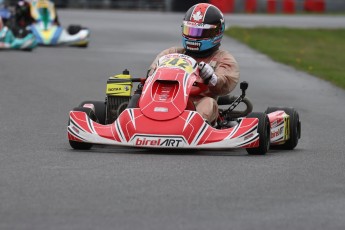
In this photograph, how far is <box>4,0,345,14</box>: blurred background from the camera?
4603 cm

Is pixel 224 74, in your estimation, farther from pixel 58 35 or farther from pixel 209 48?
pixel 58 35

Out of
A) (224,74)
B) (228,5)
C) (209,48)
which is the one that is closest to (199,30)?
(209,48)

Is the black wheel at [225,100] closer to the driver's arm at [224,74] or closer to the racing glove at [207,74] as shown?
the driver's arm at [224,74]

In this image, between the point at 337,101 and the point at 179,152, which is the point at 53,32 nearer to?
the point at 337,101

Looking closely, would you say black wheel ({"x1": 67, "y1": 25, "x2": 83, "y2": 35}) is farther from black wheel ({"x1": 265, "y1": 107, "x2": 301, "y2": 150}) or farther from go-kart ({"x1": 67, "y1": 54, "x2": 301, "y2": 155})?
go-kart ({"x1": 67, "y1": 54, "x2": 301, "y2": 155})

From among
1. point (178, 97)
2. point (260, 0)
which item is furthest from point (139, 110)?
point (260, 0)

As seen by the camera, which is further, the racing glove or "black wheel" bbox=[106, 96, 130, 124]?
"black wheel" bbox=[106, 96, 130, 124]

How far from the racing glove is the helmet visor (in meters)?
0.50

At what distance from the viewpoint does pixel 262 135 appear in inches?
356

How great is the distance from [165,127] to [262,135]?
0.75m

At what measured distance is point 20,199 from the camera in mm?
6605

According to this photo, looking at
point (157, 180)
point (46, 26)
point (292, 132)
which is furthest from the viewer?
point (46, 26)

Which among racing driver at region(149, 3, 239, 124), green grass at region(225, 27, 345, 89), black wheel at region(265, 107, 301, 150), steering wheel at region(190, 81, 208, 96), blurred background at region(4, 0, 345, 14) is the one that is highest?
racing driver at region(149, 3, 239, 124)

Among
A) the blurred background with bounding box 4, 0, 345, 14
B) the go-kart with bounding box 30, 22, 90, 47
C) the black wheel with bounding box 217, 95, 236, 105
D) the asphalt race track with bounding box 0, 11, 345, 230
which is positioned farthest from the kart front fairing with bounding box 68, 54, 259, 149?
the blurred background with bounding box 4, 0, 345, 14
